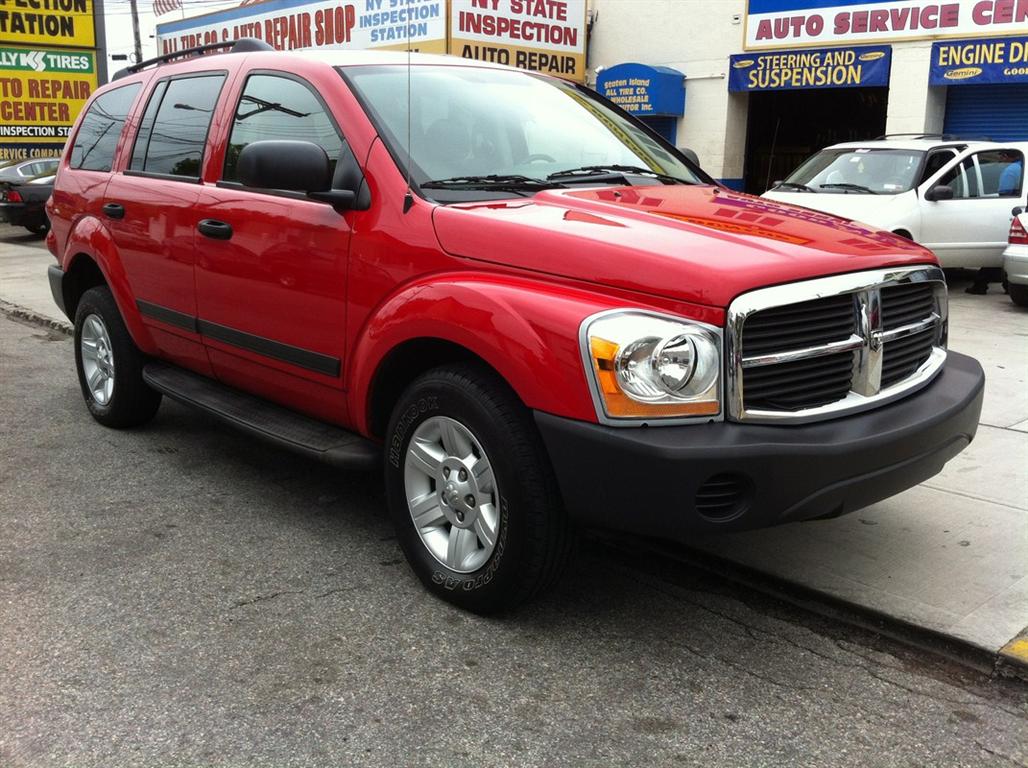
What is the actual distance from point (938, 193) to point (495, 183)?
8.69 m

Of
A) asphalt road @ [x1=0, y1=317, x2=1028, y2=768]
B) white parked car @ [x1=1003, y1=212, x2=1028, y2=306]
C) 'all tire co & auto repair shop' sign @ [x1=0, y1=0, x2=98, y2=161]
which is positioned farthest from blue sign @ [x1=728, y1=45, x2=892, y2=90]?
'all tire co & auto repair shop' sign @ [x1=0, y1=0, x2=98, y2=161]

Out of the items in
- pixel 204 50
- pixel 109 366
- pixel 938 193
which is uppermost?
pixel 204 50

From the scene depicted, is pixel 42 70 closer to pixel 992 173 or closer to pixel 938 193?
pixel 938 193

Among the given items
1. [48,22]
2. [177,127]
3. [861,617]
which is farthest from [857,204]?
[48,22]

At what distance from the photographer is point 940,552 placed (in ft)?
13.4

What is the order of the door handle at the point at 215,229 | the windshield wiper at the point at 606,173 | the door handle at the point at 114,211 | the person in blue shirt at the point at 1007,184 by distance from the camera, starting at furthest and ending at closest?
the person in blue shirt at the point at 1007,184 < the door handle at the point at 114,211 < the door handle at the point at 215,229 < the windshield wiper at the point at 606,173

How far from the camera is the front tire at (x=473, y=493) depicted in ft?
10.7

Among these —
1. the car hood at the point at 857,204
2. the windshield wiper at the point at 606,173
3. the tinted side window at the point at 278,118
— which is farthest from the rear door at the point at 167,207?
the car hood at the point at 857,204

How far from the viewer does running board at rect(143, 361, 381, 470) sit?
13.0 ft

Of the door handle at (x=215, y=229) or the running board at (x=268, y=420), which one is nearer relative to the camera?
the running board at (x=268, y=420)

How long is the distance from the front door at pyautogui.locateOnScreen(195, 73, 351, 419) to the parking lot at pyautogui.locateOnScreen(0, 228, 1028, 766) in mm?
662

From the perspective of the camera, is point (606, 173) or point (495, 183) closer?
point (495, 183)

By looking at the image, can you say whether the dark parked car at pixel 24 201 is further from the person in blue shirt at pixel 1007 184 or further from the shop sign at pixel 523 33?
the person in blue shirt at pixel 1007 184

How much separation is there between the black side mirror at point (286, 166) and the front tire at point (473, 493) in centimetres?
84
